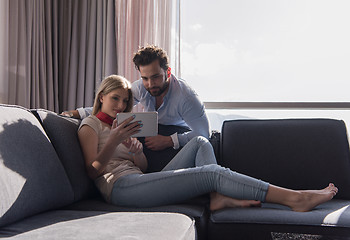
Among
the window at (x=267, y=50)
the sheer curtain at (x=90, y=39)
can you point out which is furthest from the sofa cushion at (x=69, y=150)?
the window at (x=267, y=50)

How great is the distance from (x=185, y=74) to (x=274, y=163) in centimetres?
168

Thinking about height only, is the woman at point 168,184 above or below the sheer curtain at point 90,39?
below

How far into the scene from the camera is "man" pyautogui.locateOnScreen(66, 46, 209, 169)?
88.0 inches

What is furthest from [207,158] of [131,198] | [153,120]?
[131,198]

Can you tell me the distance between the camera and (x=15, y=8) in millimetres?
2893

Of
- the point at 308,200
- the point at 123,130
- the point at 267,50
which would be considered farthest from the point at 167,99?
the point at 267,50

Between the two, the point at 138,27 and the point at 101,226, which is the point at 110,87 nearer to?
the point at 101,226

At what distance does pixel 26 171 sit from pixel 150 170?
93 cm

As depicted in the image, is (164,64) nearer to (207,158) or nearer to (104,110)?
(104,110)

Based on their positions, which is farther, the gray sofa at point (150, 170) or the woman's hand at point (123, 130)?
the woman's hand at point (123, 130)

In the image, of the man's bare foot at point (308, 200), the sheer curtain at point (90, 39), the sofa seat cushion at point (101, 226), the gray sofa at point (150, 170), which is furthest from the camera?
the sheer curtain at point (90, 39)

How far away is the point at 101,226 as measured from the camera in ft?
3.69

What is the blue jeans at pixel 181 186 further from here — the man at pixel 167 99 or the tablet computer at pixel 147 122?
the man at pixel 167 99

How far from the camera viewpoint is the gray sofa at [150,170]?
1169mm
